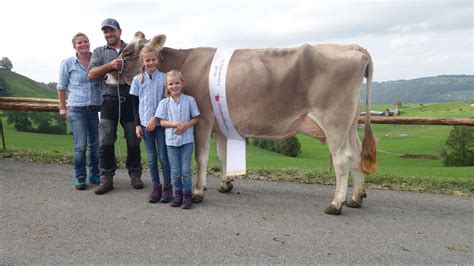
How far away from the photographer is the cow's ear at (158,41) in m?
5.84

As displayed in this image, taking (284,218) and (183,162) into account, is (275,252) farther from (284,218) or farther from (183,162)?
(183,162)

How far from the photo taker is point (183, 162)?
5457mm

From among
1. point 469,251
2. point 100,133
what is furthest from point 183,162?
point 469,251

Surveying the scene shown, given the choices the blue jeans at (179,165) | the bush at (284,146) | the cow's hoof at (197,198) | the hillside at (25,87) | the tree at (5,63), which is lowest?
the bush at (284,146)

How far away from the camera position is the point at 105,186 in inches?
238

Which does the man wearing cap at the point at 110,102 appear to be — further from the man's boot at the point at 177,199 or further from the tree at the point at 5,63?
the tree at the point at 5,63

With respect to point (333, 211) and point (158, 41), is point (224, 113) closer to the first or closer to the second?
point (158, 41)

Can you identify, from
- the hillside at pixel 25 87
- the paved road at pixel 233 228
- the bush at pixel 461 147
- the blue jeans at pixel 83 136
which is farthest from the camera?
the hillside at pixel 25 87

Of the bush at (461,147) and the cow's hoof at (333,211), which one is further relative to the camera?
the bush at (461,147)

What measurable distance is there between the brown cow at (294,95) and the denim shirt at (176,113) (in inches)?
14.2

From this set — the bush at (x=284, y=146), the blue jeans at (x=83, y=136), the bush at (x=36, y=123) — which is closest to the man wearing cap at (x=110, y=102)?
the blue jeans at (x=83, y=136)

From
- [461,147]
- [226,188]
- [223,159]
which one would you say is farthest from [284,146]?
[226,188]

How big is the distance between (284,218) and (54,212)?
9.48ft

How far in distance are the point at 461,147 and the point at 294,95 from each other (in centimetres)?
4413
